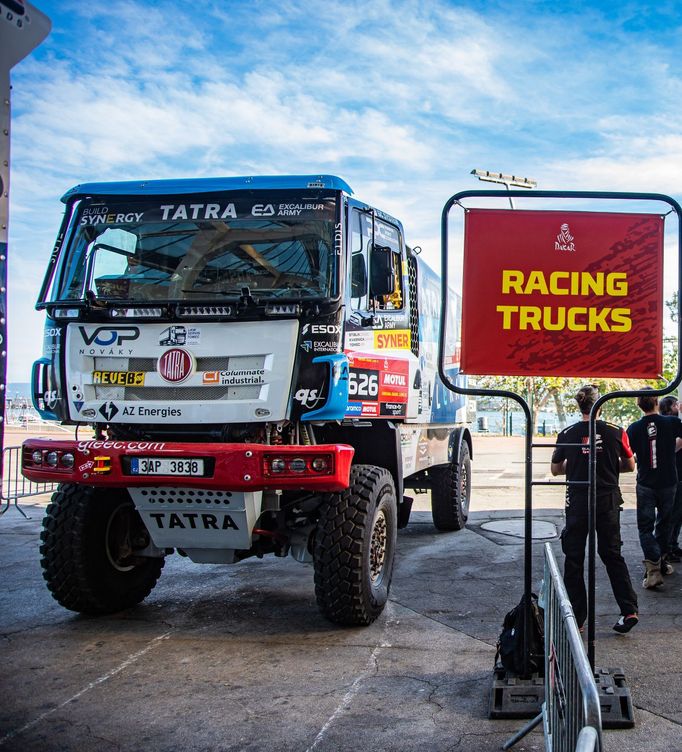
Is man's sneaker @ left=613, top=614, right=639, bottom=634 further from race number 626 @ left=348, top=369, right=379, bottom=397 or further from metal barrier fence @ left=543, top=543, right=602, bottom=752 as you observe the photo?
race number 626 @ left=348, top=369, right=379, bottom=397

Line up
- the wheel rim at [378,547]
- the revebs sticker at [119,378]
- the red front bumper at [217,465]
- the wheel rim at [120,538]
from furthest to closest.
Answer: the wheel rim at [120,538] < the wheel rim at [378,547] < the revebs sticker at [119,378] < the red front bumper at [217,465]

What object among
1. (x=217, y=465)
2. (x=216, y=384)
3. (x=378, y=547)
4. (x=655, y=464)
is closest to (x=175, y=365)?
(x=216, y=384)

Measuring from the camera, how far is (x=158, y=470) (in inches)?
240

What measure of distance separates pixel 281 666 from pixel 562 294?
3041 mm

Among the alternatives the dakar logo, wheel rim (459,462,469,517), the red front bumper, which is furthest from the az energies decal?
wheel rim (459,462,469,517)

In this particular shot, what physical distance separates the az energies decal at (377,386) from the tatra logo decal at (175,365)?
122 cm

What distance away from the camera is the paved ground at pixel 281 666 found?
179 inches

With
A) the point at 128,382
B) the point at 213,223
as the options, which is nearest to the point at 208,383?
the point at 128,382

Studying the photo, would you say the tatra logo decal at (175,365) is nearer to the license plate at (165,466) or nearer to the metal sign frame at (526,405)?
the license plate at (165,466)

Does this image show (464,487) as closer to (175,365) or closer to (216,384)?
(216,384)

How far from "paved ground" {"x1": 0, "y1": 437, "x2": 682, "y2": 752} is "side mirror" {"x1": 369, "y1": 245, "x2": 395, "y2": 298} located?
2.64 meters

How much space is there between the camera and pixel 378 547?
22.6 feet

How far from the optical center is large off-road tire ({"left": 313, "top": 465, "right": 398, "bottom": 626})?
20.6 ft

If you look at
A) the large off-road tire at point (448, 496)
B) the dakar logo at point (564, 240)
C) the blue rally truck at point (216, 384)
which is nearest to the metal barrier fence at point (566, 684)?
the dakar logo at point (564, 240)
